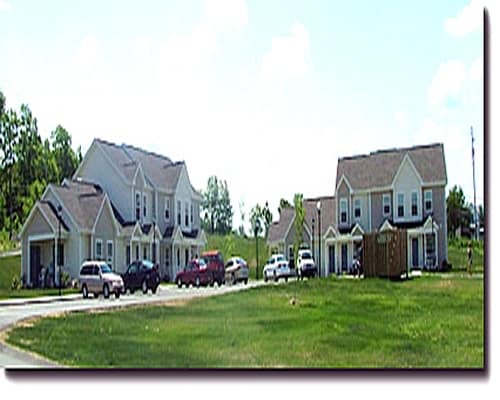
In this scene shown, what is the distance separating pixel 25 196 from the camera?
4.84 meters

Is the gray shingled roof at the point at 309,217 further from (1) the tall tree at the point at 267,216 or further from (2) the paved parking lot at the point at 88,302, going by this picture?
(2) the paved parking lot at the point at 88,302

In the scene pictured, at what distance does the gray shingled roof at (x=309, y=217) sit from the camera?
4707 millimetres

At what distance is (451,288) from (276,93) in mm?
1383

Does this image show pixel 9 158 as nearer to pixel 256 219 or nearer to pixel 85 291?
pixel 85 291

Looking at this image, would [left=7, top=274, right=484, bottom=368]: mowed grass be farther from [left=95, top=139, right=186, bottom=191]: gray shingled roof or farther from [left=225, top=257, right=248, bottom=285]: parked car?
[left=95, top=139, right=186, bottom=191]: gray shingled roof

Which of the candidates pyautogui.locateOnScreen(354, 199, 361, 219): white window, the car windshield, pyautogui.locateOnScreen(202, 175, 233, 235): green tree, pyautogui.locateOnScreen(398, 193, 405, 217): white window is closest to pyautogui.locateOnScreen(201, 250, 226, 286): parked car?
pyautogui.locateOnScreen(202, 175, 233, 235): green tree

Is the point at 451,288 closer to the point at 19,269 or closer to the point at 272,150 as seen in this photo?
the point at 272,150

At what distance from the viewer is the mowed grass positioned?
437cm

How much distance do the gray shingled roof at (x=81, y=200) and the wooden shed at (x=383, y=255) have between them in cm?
146

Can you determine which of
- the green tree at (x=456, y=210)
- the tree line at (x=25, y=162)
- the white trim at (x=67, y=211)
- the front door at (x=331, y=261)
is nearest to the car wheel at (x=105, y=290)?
the white trim at (x=67, y=211)

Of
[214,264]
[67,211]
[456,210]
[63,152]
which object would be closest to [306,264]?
[214,264]

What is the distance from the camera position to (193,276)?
479 cm

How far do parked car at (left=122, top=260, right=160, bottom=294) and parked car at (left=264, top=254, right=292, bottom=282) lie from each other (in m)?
0.60

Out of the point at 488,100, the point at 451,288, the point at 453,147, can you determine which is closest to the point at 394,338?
the point at 451,288
